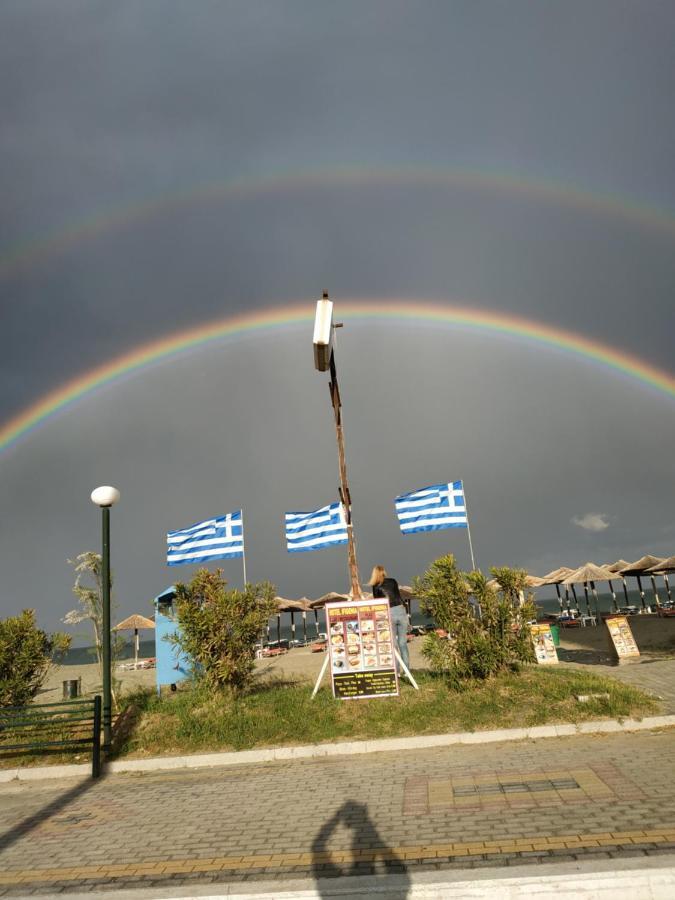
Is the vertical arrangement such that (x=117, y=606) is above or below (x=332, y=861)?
above

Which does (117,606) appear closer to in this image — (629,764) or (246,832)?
(246,832)

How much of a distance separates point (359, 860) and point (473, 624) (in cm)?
703

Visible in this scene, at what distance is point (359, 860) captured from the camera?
5.23 metres

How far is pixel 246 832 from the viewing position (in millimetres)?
6324

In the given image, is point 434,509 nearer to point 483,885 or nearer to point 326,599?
point 483,885

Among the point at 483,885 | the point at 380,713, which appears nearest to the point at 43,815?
the point at 380,713

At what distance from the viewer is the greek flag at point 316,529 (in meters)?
22.1

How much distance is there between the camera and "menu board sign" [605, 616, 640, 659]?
55.7 ft

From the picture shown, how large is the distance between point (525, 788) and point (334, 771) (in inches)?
118

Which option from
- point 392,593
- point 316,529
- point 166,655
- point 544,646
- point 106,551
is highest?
point 316,529

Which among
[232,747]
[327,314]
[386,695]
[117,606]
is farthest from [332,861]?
[117,606]

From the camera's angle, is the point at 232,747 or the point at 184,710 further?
the point at 184,710

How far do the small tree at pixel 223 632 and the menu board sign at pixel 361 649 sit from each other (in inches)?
81.4

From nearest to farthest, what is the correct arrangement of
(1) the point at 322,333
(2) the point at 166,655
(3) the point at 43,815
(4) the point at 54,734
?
1. (3) the point at 43,815
2. (1) the point at 322,333
3. (4) the point at 54,734
4. (2) the point at 166,655
